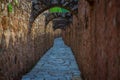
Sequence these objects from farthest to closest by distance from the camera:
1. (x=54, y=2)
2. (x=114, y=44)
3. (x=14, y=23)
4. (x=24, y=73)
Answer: (x=54, y=2) → (x=24, y=73) → (x=14, y=23) → (x=114, y=44)

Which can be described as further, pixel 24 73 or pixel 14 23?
pixel 24 73

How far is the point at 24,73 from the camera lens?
25.5 feet

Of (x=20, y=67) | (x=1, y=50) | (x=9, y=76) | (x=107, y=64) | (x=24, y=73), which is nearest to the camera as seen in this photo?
(x=107, y=64)

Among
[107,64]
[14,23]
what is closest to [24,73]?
[14,23]

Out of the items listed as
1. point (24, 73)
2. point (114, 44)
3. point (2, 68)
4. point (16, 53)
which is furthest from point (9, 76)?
point (114, 44)

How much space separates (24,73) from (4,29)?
3003mm

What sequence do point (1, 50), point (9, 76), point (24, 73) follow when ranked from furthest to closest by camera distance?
1. point (24, 73)
2. point (9, 76)
3. point (1, 50)

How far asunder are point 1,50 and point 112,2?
287 centimetres

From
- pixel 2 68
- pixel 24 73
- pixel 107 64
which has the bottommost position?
pixel 24 73

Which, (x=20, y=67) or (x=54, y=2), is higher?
(x=54, y=2)

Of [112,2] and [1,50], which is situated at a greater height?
[112,2]

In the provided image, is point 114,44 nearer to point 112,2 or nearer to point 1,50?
point 112,2

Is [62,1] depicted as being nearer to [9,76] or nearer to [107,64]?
[9,76]

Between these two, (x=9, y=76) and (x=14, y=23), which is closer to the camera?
(x=9, y=76)
